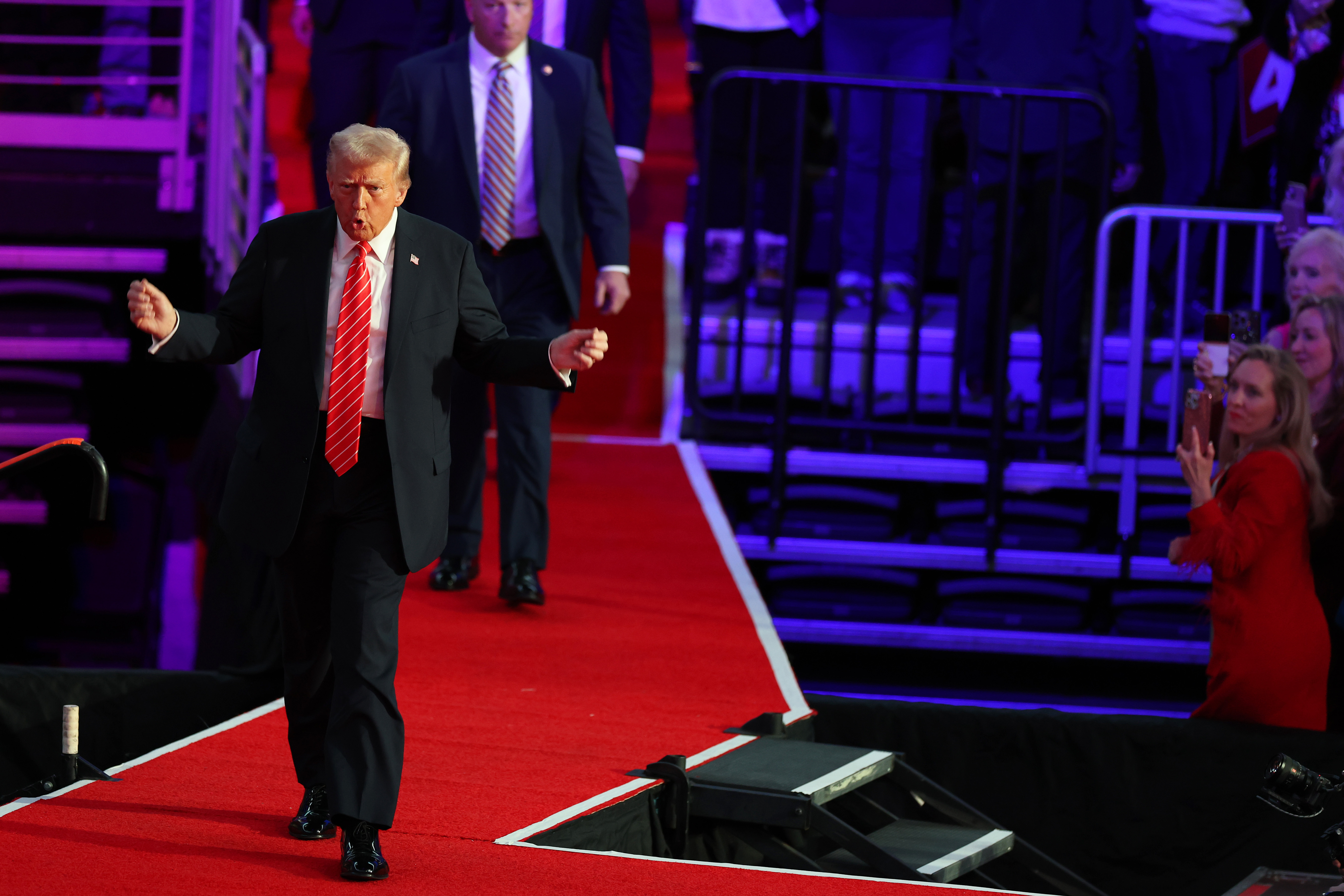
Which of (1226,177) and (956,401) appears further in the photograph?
(1226,177)

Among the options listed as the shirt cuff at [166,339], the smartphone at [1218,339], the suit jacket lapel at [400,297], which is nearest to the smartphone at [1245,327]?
the smartphone at [1218,339]

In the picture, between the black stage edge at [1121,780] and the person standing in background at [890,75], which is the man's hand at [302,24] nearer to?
the person standing in background at [890,75]

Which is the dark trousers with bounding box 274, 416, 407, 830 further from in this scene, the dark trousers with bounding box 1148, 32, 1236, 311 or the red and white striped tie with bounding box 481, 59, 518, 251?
the dark trousers with bounding box 1148, 32, 1236, 311

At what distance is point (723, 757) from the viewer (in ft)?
12.0

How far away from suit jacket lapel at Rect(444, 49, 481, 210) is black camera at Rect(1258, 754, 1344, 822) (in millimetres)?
2479

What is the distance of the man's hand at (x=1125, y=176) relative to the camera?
6.92 metres

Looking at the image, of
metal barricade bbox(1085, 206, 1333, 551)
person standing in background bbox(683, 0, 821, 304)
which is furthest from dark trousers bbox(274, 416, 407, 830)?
person standing in background bbox(683, 0, 821, 304)

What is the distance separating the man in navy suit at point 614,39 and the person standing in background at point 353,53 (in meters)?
0.23

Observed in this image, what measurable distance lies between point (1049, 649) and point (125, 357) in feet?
12.3

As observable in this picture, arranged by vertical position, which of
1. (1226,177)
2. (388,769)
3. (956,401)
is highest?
(1226,177)

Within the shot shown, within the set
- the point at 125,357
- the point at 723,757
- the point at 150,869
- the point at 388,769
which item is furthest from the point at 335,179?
the point at 125,357

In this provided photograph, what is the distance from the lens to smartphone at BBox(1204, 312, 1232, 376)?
13.8 ft

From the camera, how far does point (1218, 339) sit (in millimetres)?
4238

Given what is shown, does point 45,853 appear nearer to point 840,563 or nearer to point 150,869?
point 150,869
